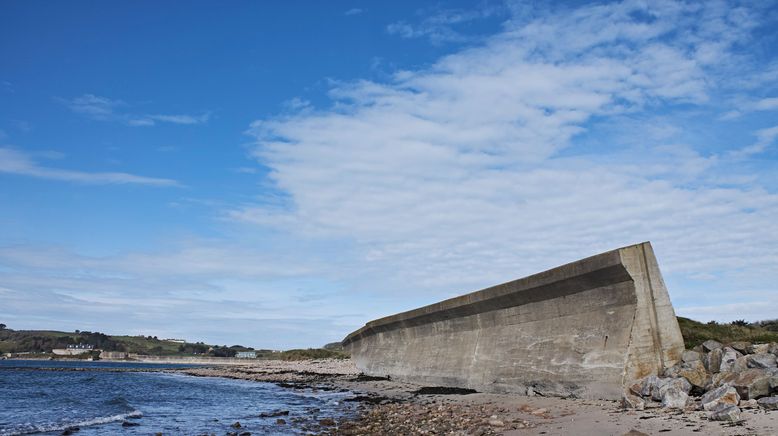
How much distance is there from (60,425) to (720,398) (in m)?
18.1

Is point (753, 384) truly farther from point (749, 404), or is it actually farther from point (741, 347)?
point (741, 347)

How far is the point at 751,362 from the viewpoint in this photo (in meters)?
11.0

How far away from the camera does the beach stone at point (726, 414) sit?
8.39m

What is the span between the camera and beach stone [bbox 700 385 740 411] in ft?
30.4

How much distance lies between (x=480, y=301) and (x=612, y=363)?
6501 mm

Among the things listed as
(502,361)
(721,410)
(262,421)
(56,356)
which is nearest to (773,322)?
(502,361)

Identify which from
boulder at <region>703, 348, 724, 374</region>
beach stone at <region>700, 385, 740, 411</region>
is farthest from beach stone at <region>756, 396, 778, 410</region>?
boulder at <region>703, 348, 724, 374</region>

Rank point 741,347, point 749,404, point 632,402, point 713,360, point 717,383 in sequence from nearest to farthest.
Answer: point 749,404 < point 717,383 < point 632,402 < point 713,360 < point 741,347

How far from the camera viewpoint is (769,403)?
8836 millimetres

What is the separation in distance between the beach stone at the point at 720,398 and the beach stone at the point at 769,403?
345 mm

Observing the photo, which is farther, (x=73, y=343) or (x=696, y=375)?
(x=73, y=343)

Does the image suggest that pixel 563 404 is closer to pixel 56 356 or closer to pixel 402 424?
pixel 402 424

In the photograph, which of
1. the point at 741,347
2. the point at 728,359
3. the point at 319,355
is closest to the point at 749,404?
the point at 728,359

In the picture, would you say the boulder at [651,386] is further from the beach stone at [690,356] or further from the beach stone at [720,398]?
the beach stone at [690,356]
